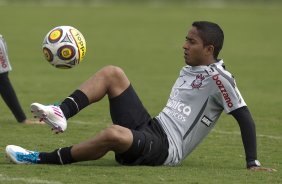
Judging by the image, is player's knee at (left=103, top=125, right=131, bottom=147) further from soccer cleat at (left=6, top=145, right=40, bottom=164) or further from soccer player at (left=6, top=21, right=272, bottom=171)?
soccer cleat at (left=6, top=145, right=40, bottom=164)

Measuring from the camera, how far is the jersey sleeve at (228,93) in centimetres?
922

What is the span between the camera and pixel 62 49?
10172 mm

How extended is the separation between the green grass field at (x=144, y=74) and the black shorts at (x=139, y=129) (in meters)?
0.16

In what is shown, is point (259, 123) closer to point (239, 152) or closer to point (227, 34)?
point (239, 152)

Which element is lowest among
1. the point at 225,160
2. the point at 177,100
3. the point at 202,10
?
the point at 202,10

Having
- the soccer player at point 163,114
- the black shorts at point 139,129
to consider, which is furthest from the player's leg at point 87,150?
the black shorts at point 139,129

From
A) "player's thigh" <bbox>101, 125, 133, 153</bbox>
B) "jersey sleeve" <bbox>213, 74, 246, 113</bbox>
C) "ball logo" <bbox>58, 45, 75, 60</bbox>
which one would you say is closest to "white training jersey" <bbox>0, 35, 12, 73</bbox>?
"ball logo" <bbox>58, 45, 75, 60</bbox>

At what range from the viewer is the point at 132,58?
2652cm

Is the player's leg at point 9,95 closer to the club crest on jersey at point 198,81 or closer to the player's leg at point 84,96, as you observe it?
the player's leg at point 84,96

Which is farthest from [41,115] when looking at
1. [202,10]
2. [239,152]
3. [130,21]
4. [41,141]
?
[202,10]

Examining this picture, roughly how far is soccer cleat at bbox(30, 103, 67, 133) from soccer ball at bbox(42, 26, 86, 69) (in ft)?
4.30

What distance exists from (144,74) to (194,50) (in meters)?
12.8

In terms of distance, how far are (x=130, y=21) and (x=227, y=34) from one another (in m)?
5.99

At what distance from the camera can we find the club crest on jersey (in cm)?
953
